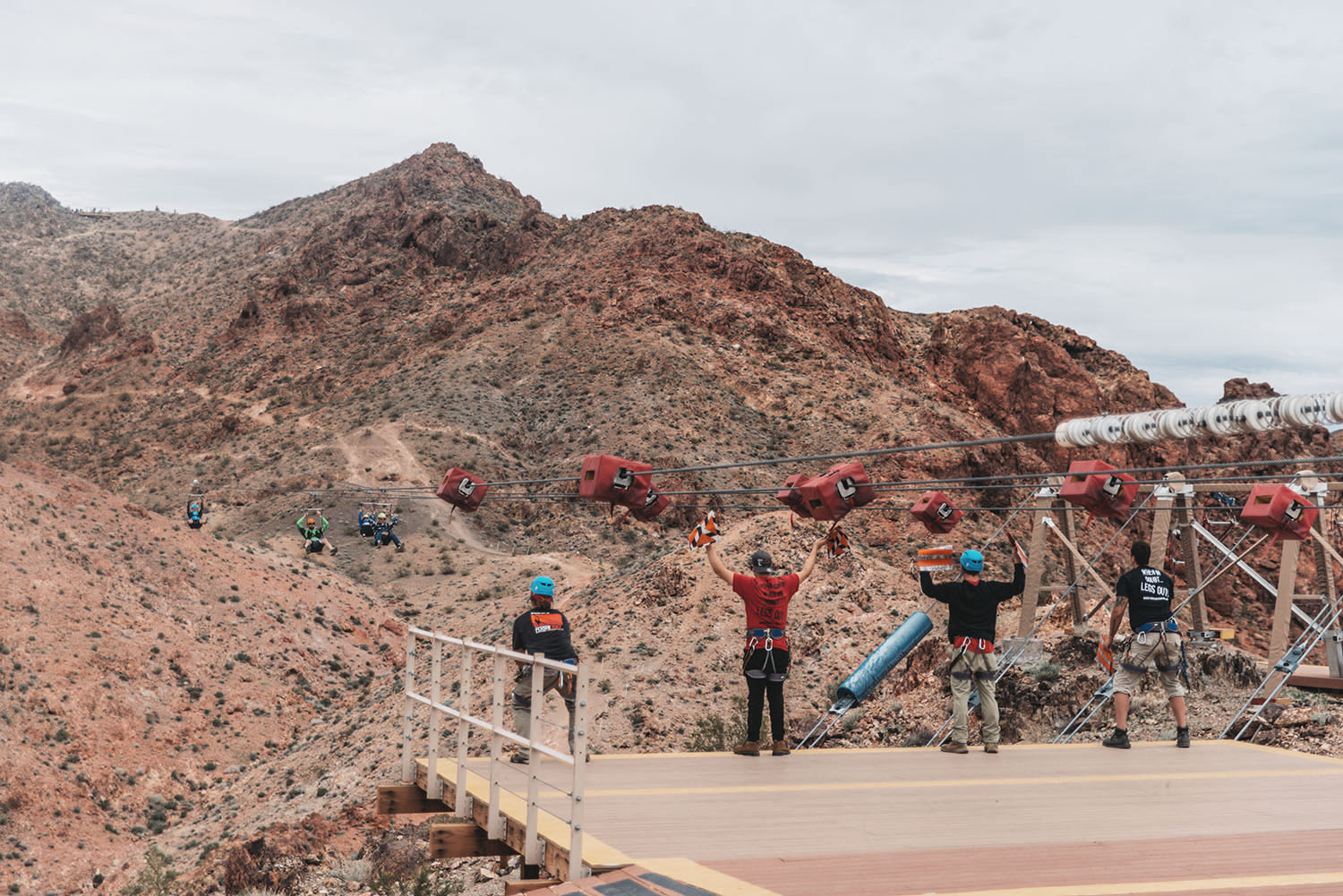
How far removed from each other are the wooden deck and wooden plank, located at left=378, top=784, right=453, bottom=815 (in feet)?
1.01

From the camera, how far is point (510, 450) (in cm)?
5934

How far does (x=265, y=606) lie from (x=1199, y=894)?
2870cm

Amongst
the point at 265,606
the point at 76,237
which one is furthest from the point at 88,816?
the point at 76,237

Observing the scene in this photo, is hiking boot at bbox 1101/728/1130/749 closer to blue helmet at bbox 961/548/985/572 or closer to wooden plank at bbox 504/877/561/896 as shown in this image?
blue helmet at bbox 961/548/985/572

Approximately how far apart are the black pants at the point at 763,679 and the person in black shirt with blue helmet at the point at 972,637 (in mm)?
1542

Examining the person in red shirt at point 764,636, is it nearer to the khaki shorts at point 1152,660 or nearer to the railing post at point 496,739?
the railing post at point 496,739

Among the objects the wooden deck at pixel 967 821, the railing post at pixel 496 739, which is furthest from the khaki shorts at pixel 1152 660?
the railing post at pixel 496 739

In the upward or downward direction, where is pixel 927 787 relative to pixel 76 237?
downward

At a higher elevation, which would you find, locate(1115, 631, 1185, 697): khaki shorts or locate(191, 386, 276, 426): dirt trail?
locate(191, 386, 276, 426): dirt trail

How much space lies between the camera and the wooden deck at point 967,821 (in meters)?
5.85

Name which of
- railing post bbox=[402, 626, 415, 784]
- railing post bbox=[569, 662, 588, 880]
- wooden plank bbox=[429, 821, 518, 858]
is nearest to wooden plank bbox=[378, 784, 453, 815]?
railing post bbox=[402, 626, 415, 784]

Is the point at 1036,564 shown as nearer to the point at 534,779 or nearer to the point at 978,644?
the point at 978,644

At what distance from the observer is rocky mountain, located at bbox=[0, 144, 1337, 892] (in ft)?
63.9

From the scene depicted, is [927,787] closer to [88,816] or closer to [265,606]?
[88,816]
